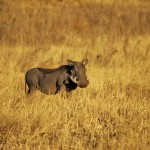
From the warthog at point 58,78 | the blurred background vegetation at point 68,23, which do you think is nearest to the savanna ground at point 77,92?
the blurred background vegetation at point 68,23

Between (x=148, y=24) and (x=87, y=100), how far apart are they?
1020 cm

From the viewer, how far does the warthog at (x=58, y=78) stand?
6.23 metres

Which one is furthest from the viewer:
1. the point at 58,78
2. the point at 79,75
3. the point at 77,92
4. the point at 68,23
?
the point at 68,23

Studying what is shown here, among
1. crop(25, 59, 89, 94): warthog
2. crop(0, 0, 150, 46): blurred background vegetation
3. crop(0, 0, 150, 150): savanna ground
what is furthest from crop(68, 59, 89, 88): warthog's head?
crop(0, 0, 150, 46): blurred background vegetation

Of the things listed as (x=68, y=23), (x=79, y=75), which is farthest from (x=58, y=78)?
(x=68, y=23)

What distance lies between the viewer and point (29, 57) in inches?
350

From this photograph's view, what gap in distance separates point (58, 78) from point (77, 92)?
0.54 meters

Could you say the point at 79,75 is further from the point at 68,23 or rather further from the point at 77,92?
the point at 68,23

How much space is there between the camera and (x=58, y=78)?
659cm

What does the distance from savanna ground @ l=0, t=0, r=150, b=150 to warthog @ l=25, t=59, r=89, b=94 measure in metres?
0.16

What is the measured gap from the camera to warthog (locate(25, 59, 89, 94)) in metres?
6.23

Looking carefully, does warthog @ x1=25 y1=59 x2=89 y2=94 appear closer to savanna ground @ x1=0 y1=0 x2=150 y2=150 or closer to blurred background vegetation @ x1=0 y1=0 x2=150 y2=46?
savanna ground @ x1=0 y1=0 x2=150 y2=150

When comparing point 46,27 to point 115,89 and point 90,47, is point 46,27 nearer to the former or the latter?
point 90,47

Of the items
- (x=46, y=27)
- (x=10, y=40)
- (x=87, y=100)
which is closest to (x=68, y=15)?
(x=46, y=27)
